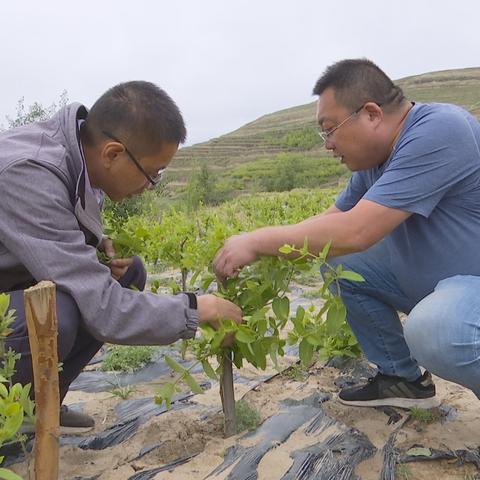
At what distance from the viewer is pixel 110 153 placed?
1963 mm

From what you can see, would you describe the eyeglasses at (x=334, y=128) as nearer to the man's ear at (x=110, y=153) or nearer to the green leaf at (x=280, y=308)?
the green leaf at (x=280, y=308)

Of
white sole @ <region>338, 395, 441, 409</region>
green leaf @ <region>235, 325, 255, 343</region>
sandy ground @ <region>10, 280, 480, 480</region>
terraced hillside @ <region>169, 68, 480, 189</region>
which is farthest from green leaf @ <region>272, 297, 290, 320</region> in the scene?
terraced hillside @ <region>169, 68, 480, 189</region>

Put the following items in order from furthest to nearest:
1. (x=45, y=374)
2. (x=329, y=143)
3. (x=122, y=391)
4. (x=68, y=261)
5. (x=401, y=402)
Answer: (x=122, y=391) < (x=401, y=402) < (x=329, y=143) < (x=68, y=261) < (x=45, y=374)

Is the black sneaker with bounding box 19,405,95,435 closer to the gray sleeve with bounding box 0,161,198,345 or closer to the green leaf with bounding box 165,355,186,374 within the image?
the green leaf with bounding box 165,355,186,374

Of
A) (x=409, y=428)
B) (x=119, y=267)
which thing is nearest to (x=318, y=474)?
(x=409, y=428)

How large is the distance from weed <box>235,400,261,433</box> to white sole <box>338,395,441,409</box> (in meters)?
0.45

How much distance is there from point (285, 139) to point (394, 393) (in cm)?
4950

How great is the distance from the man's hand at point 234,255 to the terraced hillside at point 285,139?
36.5 m

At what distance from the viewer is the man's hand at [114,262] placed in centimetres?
237

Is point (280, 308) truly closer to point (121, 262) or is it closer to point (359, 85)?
point (121, 262)

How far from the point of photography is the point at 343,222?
2039mm

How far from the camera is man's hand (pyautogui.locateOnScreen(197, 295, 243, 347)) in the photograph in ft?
6.45

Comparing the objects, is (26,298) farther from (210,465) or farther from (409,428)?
(409,428)

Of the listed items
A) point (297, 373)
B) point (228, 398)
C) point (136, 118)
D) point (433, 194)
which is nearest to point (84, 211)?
point (136, 118)
